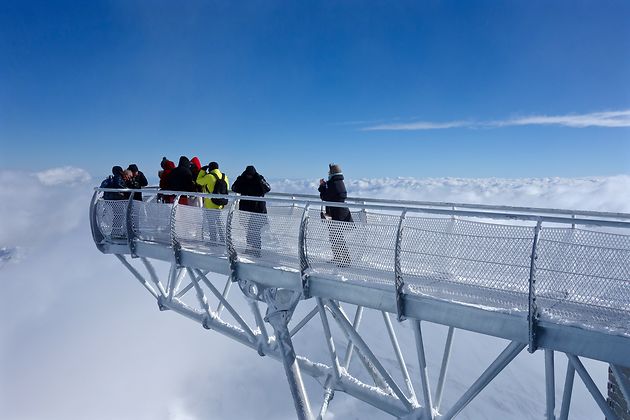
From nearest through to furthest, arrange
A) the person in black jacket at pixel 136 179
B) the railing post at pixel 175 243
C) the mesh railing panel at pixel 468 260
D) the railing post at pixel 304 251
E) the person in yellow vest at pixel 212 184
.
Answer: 1. the mesh railing panel at pixel 468 260
2. the railing post at pixel 304 251
3. the railing post at pixel 175 243
4. the person in yellow vest at pixel 212 184
5. the person in black jacket at pixel 136 179

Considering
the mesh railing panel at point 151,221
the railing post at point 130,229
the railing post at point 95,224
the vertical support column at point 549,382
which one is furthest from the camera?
the railing post at point 95,224

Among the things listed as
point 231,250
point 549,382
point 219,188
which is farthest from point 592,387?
point 219,188

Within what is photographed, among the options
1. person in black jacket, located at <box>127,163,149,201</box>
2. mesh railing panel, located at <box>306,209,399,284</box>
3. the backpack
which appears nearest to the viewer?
mesh railing panel, located at <box>306,209,399,284</box>

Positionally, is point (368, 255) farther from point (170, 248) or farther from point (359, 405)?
point (359, 405)

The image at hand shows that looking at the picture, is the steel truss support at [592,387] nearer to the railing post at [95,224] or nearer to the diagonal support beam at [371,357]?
the diagonal support beam at [371,357]

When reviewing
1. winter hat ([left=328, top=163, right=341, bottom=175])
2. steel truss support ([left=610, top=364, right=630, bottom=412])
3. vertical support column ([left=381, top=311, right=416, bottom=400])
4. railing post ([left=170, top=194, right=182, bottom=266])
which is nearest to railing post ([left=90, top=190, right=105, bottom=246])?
railing post ([left=170, top=194, right=182, bottom=266])

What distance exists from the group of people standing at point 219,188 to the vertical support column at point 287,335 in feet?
3.20

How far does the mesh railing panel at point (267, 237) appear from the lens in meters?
8.89

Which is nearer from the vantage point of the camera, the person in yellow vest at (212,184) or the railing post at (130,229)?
the person in yellow vest at (212,184)

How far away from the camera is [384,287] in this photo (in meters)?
7.29

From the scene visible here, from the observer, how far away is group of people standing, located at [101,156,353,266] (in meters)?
9.31

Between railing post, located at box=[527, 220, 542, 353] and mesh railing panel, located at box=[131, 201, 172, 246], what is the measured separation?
8.32 m

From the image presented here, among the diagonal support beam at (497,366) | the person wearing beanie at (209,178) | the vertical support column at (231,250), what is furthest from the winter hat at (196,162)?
A: the diagonal support beam at (497,366)

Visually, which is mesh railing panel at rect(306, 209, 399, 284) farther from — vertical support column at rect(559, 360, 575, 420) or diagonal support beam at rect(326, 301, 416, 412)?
vertical support column at rect(559, 360, 575, 420)
